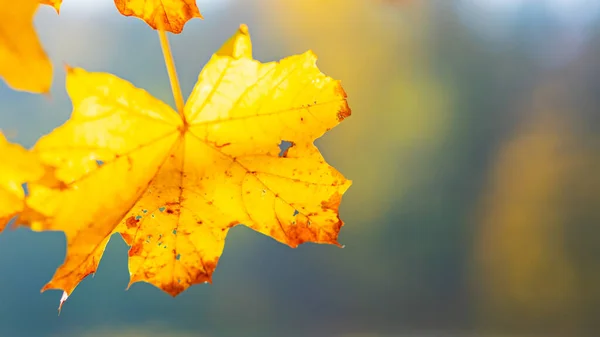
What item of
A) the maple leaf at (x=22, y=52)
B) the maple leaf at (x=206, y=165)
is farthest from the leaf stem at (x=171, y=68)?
the maple leaf at (x=22, y=52)

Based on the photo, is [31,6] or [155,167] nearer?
[31,6]

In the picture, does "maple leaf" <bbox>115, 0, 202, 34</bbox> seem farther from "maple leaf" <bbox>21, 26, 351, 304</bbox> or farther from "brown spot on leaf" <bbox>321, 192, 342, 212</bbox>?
"brown spot on leaf" <bbox>321, 192, 342, 212</bbox>

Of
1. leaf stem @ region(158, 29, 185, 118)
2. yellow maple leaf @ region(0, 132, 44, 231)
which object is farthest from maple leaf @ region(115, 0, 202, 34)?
yellow maple leaf @ region(0, 132, 44, 231)

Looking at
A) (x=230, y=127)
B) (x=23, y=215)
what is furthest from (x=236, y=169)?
(x=23, y=215)

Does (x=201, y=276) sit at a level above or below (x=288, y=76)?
below

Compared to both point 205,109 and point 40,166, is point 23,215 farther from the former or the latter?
point 205,109
